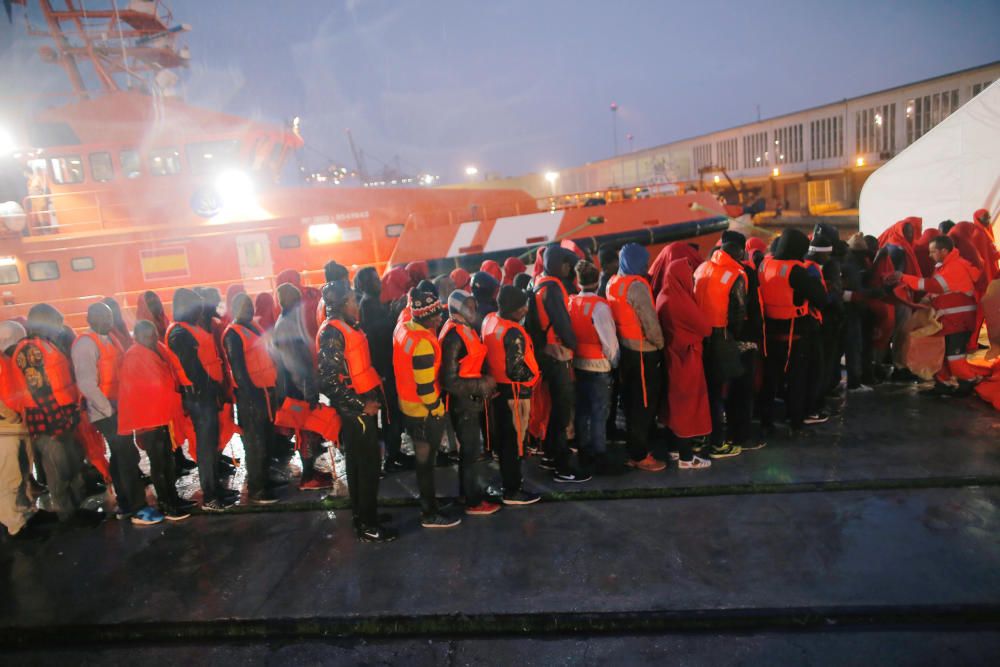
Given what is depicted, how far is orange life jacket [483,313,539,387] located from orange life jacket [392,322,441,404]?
406mm

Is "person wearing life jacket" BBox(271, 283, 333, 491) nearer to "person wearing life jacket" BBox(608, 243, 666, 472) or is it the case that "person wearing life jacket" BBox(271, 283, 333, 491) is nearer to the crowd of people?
the crowd of people

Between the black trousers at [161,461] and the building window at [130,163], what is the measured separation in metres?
8.17

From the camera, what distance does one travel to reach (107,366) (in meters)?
4.11

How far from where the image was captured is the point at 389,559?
3479 mm

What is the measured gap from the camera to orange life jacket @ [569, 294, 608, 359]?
4.08m

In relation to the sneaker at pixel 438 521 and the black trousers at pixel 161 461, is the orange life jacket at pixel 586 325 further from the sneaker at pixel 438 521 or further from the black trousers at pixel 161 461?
the black trousers at pixel 161 461

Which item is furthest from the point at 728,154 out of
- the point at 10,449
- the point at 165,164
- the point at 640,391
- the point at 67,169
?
the point at 10,449

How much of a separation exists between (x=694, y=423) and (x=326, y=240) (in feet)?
23.6

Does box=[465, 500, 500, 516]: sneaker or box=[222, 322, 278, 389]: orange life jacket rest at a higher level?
box=[222, 322, 278, 389]: orange life jacket

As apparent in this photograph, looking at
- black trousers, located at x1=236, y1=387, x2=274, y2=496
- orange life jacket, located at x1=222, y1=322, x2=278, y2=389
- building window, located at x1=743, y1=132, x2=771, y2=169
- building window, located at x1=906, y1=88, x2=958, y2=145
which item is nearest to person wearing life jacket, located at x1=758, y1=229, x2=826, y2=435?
orange life jacket, located at x1=222, y1=322, x2=278, y2=389

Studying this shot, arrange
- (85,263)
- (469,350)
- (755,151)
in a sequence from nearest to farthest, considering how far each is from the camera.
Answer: (469,350) → (85,263) → (755,151)

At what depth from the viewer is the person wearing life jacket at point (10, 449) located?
4.02 metres

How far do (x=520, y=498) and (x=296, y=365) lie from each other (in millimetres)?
1817

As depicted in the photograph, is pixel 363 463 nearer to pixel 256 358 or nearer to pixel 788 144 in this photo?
pixel 256 358
